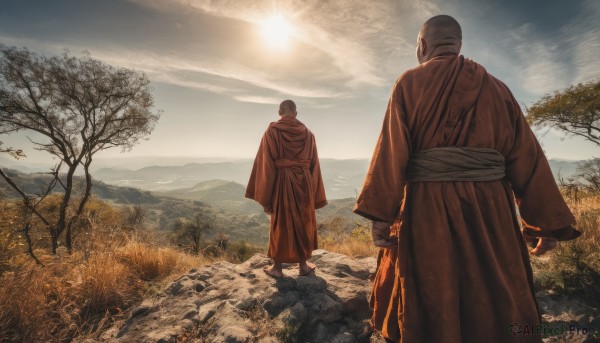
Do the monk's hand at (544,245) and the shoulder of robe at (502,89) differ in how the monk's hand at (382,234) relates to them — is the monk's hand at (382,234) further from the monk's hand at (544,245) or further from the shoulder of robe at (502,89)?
the shoulder of robe at (502,89)

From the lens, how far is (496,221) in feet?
5.31

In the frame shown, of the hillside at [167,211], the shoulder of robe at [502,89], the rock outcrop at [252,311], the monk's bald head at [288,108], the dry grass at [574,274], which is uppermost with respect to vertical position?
the monk's bald head at [288,108]

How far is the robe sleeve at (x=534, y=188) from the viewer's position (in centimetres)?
169

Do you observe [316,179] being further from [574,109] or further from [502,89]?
[574,109]

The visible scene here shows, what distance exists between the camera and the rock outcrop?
2.69m

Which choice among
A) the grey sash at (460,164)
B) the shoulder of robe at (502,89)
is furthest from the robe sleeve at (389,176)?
the shoulder of robe at (502,89)

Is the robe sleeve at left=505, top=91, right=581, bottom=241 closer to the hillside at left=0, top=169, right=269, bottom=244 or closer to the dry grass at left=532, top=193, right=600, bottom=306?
the dry grass at left=532, top=193, right=600, bottom=306

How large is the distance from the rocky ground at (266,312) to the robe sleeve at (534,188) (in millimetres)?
1374

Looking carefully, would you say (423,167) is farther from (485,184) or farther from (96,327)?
(96,327)

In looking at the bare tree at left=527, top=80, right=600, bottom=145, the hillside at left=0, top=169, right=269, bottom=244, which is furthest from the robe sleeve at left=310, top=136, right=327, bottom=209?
the hillside at left=0, top=169, right=269, bottom=244

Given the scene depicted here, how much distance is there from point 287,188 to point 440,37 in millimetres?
2718

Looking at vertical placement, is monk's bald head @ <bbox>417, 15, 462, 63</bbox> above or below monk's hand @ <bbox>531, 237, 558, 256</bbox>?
above

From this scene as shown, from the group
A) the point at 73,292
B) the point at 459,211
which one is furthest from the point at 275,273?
the point at 459,211

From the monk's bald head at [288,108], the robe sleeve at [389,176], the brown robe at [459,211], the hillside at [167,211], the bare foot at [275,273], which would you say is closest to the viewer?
the brown robe at [459,211]
